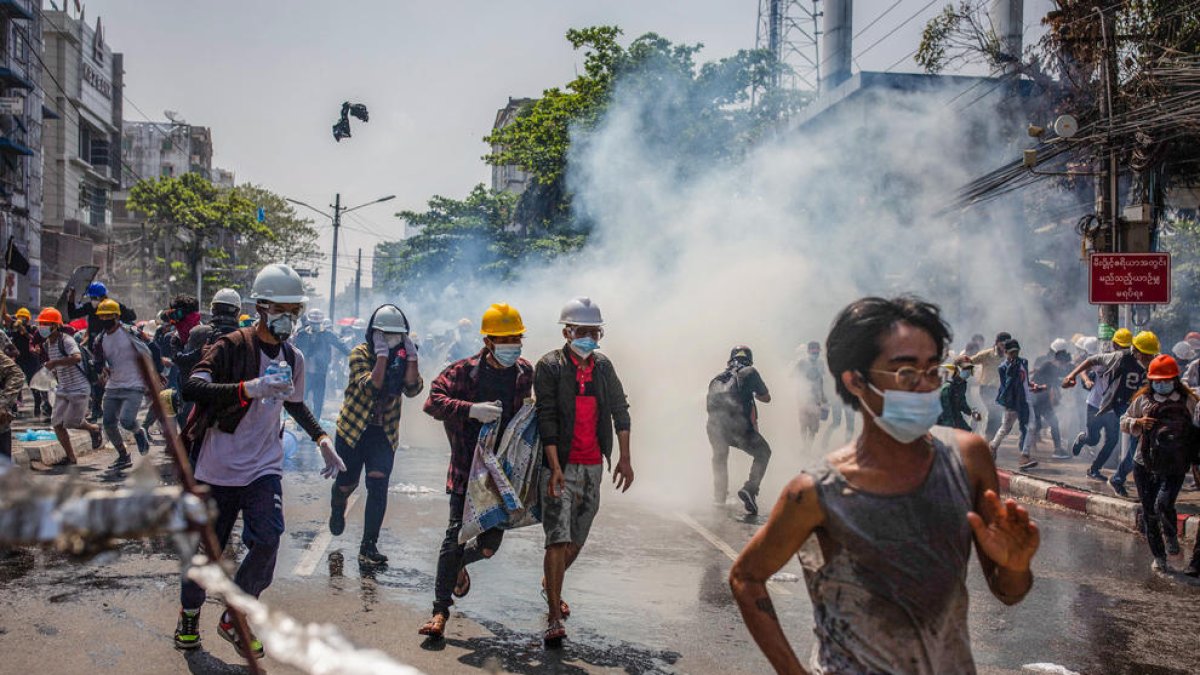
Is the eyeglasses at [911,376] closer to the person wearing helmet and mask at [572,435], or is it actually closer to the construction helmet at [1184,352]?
the person wearing helmet and mask at [572,435]

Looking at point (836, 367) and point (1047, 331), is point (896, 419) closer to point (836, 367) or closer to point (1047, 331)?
point (836, 367)

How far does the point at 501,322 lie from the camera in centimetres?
574

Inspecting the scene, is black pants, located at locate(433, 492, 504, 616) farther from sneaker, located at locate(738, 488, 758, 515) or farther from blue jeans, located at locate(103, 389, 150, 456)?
blue jeans, located at locate(103, 389, 150, 456)

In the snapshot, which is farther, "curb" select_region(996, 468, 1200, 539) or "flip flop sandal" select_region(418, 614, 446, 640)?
"curb" select_region(996, 468, 1200, 539)

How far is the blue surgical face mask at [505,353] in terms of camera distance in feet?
18.9

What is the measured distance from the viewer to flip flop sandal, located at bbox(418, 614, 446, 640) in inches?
210

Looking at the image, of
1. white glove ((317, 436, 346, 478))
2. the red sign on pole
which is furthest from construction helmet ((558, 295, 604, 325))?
the red sign on pole

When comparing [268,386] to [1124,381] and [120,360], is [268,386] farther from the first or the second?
[1124,381]

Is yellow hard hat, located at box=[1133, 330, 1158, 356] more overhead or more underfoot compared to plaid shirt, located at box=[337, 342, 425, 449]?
more overhead

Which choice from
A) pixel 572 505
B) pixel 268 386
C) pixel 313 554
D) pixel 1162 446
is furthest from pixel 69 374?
pixel 1162 446

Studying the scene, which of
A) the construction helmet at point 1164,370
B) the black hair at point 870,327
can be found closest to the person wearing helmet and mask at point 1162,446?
the construction helmet at point 1164,370

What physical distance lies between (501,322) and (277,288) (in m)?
1.24

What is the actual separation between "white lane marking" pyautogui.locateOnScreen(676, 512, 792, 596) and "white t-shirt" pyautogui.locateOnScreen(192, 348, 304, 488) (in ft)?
11.0

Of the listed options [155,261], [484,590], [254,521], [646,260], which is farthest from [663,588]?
[155,261]
